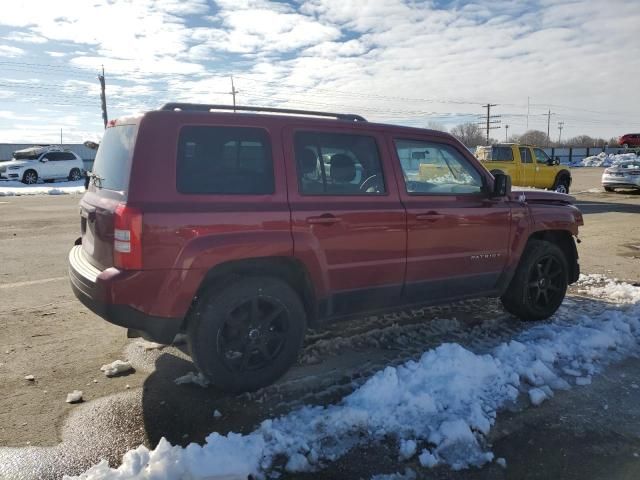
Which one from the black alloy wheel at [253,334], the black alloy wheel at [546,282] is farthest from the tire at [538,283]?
the black alloy wheel at [253,334]

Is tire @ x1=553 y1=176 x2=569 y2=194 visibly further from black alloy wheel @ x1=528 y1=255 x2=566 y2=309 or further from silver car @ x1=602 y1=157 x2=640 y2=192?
black alloy wheel @ x1=528 y1=255 x2=566 y2=309

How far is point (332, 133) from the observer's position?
4062 mm

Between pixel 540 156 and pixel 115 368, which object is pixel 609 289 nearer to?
pixel 115 368

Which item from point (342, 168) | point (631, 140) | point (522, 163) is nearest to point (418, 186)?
point (342, 168)

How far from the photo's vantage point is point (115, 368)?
13.5ft

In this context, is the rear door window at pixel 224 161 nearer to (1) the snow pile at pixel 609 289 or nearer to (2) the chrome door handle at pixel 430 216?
(2) the chrome door handle at pixel 430 216

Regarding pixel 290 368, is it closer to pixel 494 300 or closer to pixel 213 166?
pixel 213 166

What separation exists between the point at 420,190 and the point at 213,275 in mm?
1938

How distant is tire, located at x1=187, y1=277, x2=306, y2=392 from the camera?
353 cm

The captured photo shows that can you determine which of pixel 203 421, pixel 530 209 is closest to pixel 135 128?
pixel 203 421

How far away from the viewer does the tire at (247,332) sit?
3.53m

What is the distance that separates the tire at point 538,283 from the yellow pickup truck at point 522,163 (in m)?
12.5

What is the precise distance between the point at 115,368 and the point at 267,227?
67.7 inches

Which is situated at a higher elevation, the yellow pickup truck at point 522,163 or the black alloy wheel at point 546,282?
the yellow pickup truck at point 522,163
